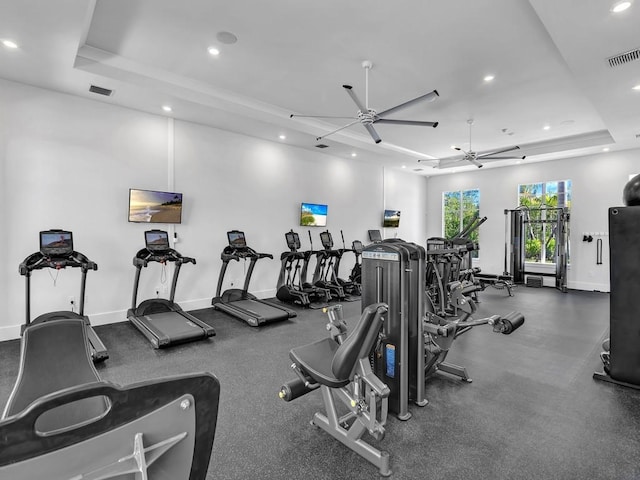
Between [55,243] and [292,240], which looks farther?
[292,240]

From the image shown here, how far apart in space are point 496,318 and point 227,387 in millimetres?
2422

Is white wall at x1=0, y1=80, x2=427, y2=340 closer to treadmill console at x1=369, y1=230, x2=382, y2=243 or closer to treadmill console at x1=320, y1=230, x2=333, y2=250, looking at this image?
treadmill console at x1=320, y1=230, x2=333, y2=250

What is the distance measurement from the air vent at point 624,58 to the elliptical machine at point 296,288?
5117mm

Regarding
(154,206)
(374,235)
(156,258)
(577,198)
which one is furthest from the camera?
(374,235)

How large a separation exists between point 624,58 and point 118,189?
681 cm

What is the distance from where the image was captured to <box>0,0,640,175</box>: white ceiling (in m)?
3.28

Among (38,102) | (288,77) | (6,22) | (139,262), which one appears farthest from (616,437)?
(38,102)

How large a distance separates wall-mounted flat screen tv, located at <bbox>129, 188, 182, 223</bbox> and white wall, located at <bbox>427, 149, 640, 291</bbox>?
8648mm

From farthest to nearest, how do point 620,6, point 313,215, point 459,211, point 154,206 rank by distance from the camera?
1. point 459,211
2. point 313,215
3. point 154,206
4. point 620,6

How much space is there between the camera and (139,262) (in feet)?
16.1

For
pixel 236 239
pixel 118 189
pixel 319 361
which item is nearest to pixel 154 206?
pixel 118 189

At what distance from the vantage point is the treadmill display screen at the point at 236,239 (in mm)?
6043

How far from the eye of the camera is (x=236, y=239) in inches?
240

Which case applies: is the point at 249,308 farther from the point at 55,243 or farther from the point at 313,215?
the point at 313,215
